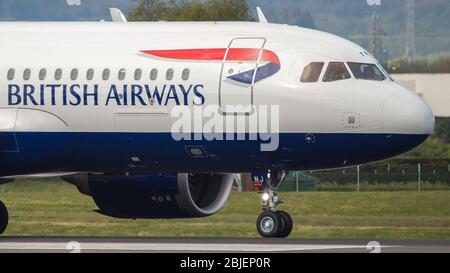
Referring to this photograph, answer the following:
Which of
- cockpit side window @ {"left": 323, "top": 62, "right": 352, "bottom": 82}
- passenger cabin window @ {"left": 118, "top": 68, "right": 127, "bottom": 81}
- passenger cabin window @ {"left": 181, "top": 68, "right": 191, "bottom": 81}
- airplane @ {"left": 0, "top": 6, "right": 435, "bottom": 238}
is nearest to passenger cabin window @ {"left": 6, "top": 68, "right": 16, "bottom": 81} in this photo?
airplane @ {"left": 0, "top": 6, "right": 435, "bottom": 238}

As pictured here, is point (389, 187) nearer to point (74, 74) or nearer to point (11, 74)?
point (74, 74)

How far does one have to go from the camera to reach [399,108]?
100.0 feet

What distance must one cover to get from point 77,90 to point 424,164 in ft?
116

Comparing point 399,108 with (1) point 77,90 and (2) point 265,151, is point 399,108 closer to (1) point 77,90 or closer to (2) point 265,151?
(2) point 265,151

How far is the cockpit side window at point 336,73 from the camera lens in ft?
102

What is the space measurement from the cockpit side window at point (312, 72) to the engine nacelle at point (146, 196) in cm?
373

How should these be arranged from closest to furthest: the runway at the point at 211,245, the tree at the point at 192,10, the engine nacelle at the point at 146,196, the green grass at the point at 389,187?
the runway at the point at 211,245
the engine nacelle at the point at 146,196
the green grass at the point at 389,187
the tree at the point at 192,10

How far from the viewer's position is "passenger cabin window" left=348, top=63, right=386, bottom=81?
3123 cm

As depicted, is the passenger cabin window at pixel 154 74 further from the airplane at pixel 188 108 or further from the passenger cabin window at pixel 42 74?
the passenger cabin window at pixel 42 74

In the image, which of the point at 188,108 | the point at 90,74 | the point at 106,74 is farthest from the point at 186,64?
the point at 90,74

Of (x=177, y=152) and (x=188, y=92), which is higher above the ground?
(x=188, y=92)

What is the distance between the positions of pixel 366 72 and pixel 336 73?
59cm

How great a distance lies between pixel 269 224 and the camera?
31.6 metres

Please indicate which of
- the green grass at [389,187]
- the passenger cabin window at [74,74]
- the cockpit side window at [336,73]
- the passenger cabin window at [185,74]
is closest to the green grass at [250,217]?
the green grass at [389,187]
